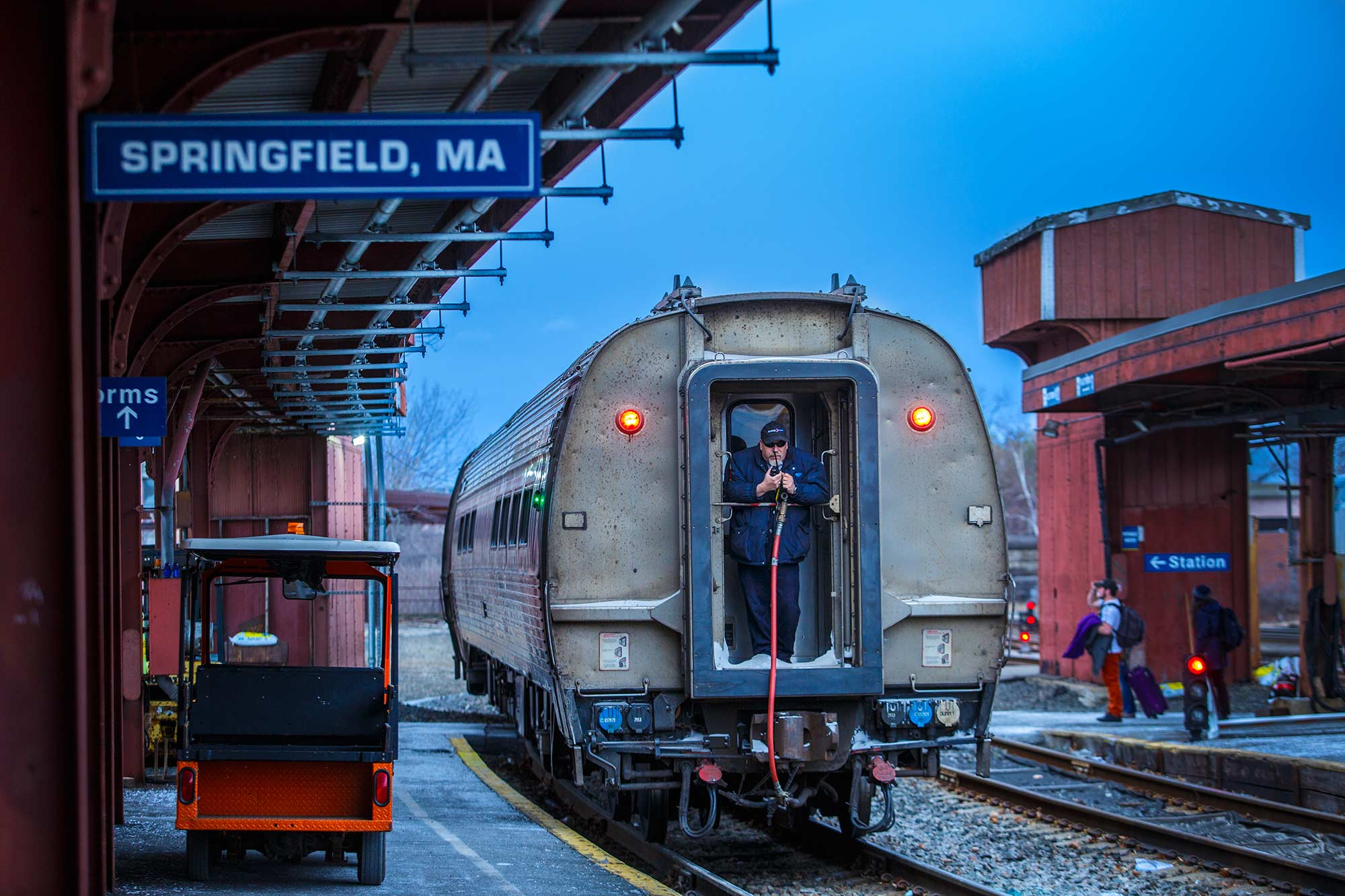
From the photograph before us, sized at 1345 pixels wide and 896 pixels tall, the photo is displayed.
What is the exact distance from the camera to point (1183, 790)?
12383 mm

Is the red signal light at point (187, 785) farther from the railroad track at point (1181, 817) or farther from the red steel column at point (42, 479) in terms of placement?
the railroad track at point (1181, 817)

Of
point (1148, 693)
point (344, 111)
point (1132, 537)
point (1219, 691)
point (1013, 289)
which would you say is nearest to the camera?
point (344, 111)

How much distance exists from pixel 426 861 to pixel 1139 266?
1548 cm

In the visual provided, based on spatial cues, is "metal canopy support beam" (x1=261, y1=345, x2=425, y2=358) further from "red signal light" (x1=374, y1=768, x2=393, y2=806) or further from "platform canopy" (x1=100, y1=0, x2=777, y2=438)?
"red signal light" (x1=374, y1=768, x2=393, y2=806)

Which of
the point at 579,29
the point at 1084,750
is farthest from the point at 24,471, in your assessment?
the point at 1084,750

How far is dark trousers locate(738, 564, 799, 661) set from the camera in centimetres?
898

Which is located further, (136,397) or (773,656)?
(136,397)

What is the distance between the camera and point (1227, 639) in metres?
15.5

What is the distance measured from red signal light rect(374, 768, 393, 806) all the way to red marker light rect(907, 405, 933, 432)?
3924mm

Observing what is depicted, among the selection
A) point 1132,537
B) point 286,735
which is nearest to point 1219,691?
point 1132,537

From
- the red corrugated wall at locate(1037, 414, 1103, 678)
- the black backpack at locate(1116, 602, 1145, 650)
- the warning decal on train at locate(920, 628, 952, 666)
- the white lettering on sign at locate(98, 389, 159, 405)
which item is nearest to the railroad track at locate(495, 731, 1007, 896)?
the warning decal on train at locate(920, 628, 952, 666)

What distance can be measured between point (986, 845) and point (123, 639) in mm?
6955

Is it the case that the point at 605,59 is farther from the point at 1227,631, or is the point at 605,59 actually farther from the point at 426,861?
the point at 1227,631

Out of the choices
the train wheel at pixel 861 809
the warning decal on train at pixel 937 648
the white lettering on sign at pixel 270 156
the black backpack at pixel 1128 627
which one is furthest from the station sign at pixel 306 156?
the black backpack at pixel 1128 627
